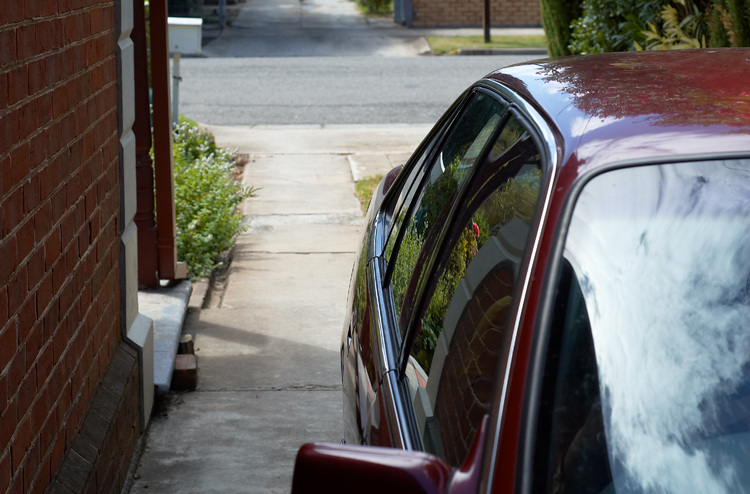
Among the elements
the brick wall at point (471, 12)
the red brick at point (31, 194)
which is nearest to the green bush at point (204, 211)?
the red brick at point (31, 194)

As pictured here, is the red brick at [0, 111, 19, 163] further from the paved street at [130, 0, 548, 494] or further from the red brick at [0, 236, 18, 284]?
the paved street at [130, 0, 548, 494]

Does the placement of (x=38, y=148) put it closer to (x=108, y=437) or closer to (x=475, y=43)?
(x=108, y=437)

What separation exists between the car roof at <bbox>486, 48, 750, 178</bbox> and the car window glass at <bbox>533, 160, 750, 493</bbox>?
1.7 inches

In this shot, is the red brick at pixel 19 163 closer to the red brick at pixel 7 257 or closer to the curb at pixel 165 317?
the red brick at pixel 7 257

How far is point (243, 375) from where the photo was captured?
4.37 metres

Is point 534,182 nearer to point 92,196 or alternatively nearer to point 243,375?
point 92,196

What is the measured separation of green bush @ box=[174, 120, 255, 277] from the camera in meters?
5.85

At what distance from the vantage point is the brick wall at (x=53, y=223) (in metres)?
2.07

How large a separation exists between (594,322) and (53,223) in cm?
159

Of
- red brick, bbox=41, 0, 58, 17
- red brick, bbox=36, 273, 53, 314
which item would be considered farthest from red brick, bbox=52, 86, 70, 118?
red brick, bbox=36, 273, 53, 314

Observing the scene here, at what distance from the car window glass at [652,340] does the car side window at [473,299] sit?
111mm

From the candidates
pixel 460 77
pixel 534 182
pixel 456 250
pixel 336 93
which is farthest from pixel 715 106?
pixel 460 77

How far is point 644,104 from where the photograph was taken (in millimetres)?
1669

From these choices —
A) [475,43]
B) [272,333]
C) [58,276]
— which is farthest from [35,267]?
[475,43]
